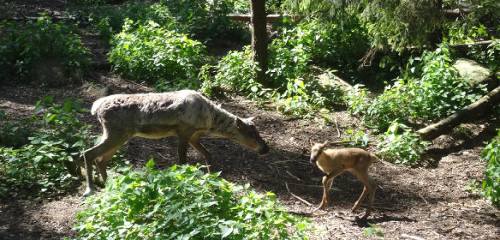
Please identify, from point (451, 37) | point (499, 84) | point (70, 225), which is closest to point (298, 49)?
point (451, 37)

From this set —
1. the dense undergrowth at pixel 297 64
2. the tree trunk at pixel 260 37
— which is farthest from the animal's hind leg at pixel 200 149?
the tree trunk at pixel 260 37

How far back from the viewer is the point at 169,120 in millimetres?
8766

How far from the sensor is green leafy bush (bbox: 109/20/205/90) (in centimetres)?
1325

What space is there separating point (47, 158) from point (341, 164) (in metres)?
3.96

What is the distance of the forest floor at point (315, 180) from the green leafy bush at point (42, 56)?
41 cm

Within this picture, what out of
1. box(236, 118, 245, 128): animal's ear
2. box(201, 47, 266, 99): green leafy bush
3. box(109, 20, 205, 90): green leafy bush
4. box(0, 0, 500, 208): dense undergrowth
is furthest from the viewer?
box(109, 20, 205, 90): green leafy bush

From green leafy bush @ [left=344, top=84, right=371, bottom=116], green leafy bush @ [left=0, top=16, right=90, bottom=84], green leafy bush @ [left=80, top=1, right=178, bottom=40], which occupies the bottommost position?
green leafy bush @ [left=344, top=84, right=371, bottom=116]

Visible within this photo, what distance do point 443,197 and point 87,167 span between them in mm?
5085

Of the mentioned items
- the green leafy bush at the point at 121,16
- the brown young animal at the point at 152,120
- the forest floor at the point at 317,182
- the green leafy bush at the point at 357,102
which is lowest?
the forest floor at the point at 317,182

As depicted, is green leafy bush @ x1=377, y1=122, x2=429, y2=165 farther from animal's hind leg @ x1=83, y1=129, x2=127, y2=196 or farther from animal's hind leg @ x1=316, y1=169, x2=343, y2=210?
animal's hind leg @ x1=83, y1=129, x2=127, y2=196

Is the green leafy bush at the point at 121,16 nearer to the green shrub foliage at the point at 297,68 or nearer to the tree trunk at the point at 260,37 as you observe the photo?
the green shrub foliage at the point at 297,68

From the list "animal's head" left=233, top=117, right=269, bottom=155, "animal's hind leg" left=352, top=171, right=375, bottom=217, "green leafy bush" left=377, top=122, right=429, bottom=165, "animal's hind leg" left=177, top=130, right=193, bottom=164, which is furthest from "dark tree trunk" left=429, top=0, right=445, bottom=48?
"animal's hind leg" left=177, top=130, right=193, bottom=164

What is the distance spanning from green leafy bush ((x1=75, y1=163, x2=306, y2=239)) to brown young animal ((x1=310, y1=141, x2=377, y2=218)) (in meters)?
2.07

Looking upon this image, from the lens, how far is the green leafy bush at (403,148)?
10.3m
